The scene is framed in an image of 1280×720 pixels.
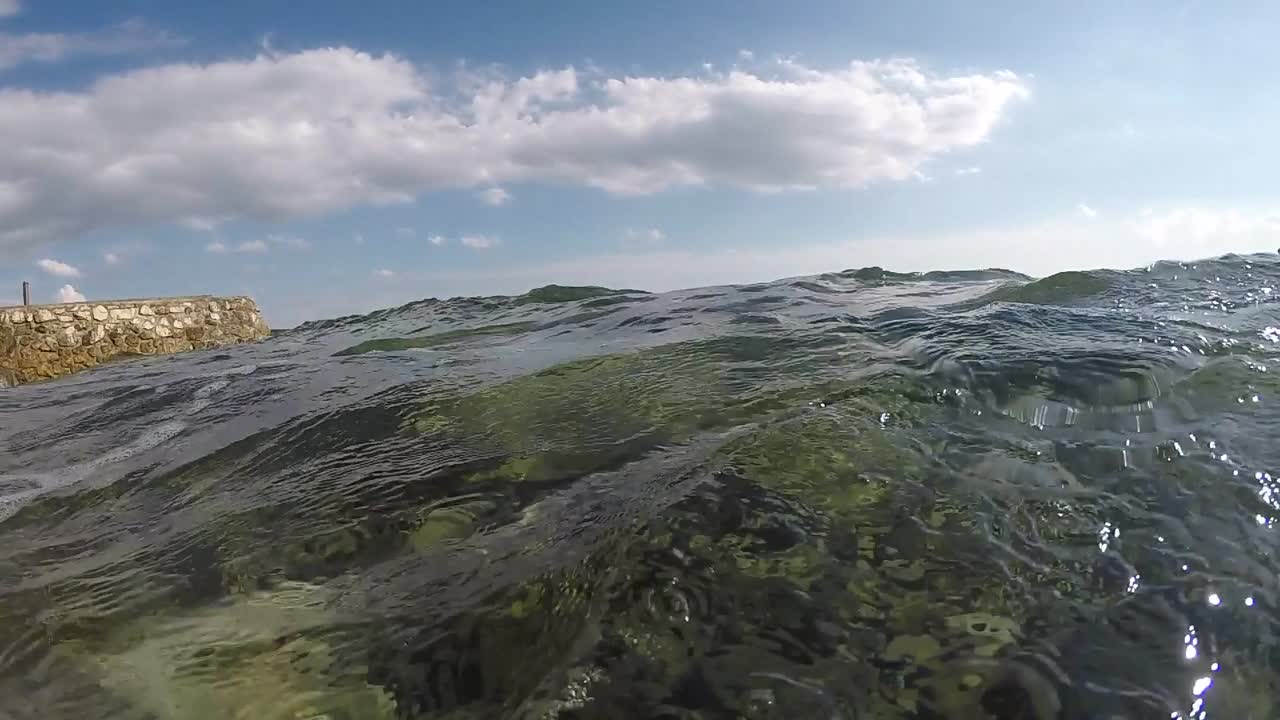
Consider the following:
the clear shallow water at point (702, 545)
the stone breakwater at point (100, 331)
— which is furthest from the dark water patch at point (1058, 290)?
the stone breakwater at point (100, 331)

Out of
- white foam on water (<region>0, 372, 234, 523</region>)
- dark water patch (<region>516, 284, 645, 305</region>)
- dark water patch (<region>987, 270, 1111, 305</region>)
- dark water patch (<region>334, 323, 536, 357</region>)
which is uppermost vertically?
dark water patch (<region>516, 284, 645, 305</region>)

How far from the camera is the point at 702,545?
8.66 feet

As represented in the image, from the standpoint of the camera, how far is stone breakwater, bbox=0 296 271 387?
47.6 feet

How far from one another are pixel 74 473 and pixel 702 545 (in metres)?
5.22

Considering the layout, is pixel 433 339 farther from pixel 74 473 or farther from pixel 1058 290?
pixel 1058 290

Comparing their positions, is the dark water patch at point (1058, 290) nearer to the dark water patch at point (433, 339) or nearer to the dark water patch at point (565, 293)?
the dark water patch at point (433, 339)

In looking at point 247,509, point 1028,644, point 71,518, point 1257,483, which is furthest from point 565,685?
point 71,518

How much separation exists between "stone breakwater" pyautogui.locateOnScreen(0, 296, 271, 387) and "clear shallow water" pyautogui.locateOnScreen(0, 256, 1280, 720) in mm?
11262

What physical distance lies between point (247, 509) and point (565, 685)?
104 inches

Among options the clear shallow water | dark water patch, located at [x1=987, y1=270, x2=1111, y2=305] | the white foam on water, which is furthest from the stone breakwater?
dark water patch, located at [x1=987, y1=270, x2=1111, y2=305]

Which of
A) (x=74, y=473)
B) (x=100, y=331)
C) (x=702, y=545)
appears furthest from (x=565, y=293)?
(x=702, y=545)

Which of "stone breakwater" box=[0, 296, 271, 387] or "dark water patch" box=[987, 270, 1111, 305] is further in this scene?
"stone breakwater" box=[0, 296, 271, 387]

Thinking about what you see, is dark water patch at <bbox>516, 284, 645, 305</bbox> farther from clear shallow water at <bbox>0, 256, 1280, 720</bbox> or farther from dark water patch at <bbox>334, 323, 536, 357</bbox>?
clear shallow water at <bbox>0, 256, 1280, 720</bbox>

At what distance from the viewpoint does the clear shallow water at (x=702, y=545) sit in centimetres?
205
